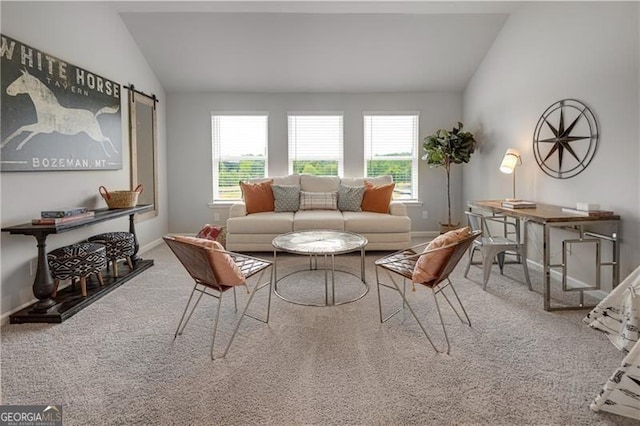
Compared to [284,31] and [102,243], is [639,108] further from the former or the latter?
[102,243]

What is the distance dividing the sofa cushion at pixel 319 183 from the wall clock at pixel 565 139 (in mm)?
2610

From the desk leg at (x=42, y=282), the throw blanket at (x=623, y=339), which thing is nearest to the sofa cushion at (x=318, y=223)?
the desk leg at (x=42, y=282)

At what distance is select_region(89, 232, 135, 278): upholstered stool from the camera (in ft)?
12.1

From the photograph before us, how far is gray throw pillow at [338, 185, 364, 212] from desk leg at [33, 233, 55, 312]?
346 cm

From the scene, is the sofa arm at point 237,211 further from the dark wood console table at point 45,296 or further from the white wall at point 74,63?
the dark wood console table at point 45,296

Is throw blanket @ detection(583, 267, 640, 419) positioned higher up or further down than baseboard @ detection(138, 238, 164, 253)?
further down

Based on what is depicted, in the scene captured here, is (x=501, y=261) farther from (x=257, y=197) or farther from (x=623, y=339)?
(x=257, y=197)

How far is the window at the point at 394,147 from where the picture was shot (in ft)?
19.7

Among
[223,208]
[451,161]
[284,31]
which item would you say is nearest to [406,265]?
[451,161]

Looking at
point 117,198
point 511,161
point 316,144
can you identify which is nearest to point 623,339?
point 511,161

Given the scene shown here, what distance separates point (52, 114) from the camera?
3297 mm

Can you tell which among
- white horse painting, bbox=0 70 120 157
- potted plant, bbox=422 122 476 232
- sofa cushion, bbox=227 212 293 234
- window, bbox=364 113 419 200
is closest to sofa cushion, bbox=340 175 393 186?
Answer: window, bbox=364 113 419 200

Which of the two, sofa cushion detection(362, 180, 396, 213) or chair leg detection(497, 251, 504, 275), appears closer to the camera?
chair leg detection(497, 251, 504, 275)

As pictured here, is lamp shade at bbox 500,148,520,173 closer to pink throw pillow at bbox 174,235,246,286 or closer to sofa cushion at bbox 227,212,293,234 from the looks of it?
sofa cushion at bbox 227,212,293,234
